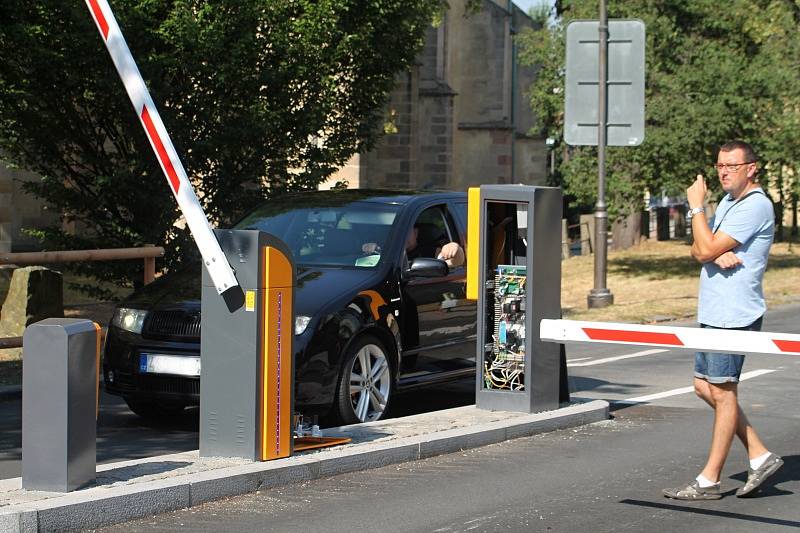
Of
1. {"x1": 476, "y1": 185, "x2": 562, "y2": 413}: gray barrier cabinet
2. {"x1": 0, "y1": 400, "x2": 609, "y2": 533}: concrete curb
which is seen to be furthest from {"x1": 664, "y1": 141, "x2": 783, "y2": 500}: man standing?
{"x1": 476, "y1": 185, "x2": 562, "y2": 413}: gray barrier cabinet

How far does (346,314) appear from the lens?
29.2 feet

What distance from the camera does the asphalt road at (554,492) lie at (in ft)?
21.1

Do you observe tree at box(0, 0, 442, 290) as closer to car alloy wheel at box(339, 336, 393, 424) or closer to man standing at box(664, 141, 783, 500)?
car alloy wheel at box(339, 336, 393, 424)

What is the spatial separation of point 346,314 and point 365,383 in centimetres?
→ 53

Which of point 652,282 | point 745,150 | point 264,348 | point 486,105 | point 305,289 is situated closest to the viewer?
point 745,150

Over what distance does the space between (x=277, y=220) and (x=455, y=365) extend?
1764mm

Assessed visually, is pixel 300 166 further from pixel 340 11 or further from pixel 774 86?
pixel 774 86

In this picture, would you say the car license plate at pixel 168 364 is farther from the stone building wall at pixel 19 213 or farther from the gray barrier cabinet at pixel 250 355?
the stone building wall at pixel 19 213

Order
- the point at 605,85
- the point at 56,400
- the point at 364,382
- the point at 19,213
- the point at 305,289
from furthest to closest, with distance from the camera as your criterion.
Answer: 1. the point at 19,213
2. the point at 605,85
3. the point at 364,382
4. the point at 305,289
5. the point at 56,400

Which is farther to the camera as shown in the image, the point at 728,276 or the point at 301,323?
the point at 301,323

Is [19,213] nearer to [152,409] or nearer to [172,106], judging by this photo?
[172,106]

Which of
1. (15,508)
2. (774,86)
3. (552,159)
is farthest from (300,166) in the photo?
(552,159)

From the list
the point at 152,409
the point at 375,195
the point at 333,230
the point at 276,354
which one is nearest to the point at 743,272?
the point at 276,354

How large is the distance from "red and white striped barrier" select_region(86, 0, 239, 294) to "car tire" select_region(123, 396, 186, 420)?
2518mm
